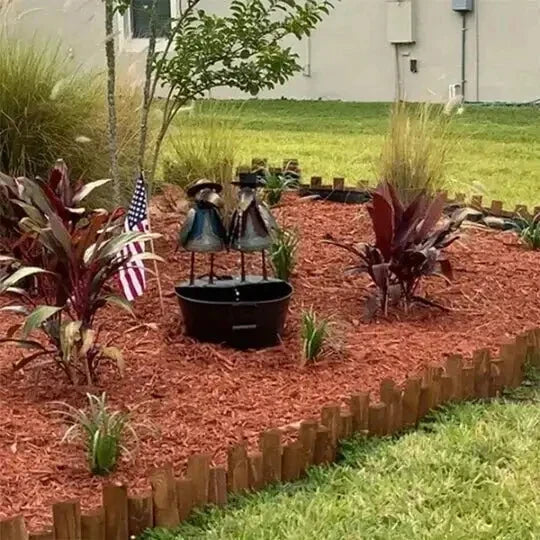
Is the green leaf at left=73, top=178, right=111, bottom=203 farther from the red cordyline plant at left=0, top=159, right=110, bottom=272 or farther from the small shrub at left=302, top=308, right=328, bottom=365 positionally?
the small shrub at left=302, top=308, right=328, bottom=365

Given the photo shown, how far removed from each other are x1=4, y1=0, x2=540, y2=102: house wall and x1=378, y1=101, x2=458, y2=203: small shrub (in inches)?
321

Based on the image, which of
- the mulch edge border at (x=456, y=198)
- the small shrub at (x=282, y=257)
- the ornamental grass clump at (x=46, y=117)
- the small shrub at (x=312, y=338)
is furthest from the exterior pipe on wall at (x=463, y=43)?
the small shrub at (x=312, y=338)

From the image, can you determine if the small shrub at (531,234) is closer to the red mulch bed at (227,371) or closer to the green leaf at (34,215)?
the red mulch bed at (227,371)

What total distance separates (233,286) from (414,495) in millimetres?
1713

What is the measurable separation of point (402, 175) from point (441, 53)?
34.1 ft

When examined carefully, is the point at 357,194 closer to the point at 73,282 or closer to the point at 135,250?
the point at 135,250

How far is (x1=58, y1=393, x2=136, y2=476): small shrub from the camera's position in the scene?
349 cm

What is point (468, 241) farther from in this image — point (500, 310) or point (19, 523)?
point (19, 523)

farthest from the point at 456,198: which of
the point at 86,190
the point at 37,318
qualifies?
the point at 37,318

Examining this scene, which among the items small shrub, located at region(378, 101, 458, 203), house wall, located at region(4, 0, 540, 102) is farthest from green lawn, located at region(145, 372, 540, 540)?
house wall, located at region(4, 0, 540, 102)

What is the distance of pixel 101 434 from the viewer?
11.5 ft

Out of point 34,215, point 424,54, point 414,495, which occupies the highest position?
point 424,54

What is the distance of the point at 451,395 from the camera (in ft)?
13.5

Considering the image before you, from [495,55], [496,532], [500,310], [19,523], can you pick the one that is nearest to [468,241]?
[500,310]
